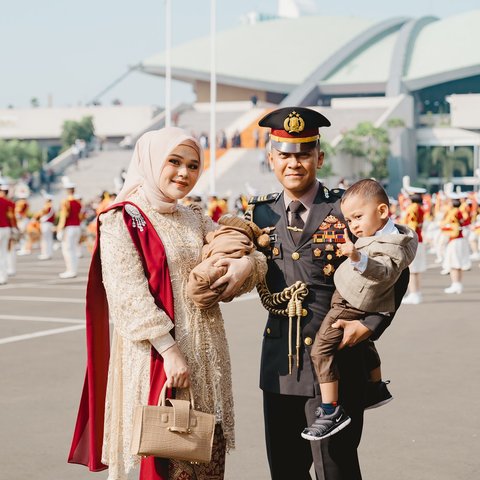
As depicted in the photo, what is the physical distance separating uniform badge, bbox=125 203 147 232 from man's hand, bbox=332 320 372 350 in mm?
836

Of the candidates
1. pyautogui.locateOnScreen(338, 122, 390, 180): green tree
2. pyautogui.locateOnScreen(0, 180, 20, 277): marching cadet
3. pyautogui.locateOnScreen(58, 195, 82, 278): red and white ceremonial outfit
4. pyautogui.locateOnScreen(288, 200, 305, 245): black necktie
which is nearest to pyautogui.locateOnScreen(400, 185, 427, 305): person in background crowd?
pyautogui.locateOnScreen(58, 195, 82, 278): red and white ceremonial outfit

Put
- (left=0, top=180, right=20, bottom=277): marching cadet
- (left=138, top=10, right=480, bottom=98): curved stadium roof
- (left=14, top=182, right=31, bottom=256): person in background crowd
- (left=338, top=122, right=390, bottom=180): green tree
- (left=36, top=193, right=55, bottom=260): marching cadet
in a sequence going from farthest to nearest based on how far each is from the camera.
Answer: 1. (left=138, top=10, right=480, bottom=98): curved stadium roof
2. (left=338, top=122, right=390, bottom=180): green tree
3. (left=14, top=182, right=31, bottom=256): person in background crowd
4. (left=36, top=193, right=55, bottom=260): marching cadet
5. (left=0, top=180, right=20, bottom=277): marching cadet

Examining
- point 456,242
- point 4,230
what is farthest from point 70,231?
point 456,242

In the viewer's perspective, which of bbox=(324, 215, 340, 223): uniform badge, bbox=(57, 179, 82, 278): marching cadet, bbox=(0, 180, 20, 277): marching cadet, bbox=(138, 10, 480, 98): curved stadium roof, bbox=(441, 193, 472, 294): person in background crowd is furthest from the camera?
bbox=(138, 10, 480, 98): curved stadium roof

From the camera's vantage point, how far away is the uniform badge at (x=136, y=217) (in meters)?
3.85

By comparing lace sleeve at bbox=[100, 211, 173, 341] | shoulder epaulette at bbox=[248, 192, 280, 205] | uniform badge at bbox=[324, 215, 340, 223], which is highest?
shoulder epaulette at bbox=[248, 192, 280, 205]

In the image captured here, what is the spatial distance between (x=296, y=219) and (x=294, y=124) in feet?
1.32

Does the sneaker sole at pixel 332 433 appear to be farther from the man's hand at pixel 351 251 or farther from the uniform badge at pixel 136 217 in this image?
the uniform badge at pixel 136 217

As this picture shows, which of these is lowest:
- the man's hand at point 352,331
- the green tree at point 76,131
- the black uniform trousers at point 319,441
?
the black uniform trousers at point 319,441

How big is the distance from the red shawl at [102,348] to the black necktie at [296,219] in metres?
0.60

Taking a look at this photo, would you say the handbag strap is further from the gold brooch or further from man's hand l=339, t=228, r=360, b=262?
the gold brooch

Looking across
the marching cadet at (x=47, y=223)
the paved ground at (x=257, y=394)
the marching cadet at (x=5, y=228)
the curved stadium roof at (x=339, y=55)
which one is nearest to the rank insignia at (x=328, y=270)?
the paved ground at (x=257, y=394)

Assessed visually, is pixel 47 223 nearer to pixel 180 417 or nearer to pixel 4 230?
pixel 4 230

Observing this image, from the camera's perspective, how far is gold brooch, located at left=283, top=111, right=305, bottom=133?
13.3ft
